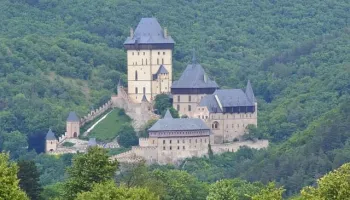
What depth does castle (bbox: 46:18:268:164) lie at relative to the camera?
370 feet

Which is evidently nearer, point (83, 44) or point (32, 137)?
point (32, 137)

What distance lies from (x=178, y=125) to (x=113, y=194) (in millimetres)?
46144

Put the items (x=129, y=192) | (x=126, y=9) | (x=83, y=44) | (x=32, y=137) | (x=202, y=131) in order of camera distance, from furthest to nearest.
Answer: (x=126, y=9) → (x=83, y=44) → (x=32, y=137) → (x=202, y=131) → (x=129, y=192)

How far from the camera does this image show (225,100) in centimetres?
11494

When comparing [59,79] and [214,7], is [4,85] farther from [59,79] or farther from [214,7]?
[214,7]

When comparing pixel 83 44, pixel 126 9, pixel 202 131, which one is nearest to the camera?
pixel 202 131

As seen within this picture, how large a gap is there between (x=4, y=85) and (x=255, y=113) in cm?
2355

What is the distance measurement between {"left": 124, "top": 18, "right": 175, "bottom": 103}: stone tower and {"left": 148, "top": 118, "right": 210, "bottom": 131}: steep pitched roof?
227 inches

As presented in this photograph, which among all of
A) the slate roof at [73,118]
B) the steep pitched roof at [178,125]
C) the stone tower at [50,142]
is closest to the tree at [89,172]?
the steep pitched roof at [178,125]

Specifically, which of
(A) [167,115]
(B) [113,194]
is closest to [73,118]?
(A) [167,115]

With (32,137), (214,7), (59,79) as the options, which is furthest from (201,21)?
(32,137)

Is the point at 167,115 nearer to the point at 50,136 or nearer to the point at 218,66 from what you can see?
the point at 50,136

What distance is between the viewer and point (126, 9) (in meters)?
171

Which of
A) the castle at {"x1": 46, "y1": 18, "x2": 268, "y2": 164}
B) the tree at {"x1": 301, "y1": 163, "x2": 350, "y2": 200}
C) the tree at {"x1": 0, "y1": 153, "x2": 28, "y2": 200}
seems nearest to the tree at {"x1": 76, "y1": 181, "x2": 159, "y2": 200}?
the tree at {"x1": 0, "y1": 153, "x2": 28, "y2": 200}
